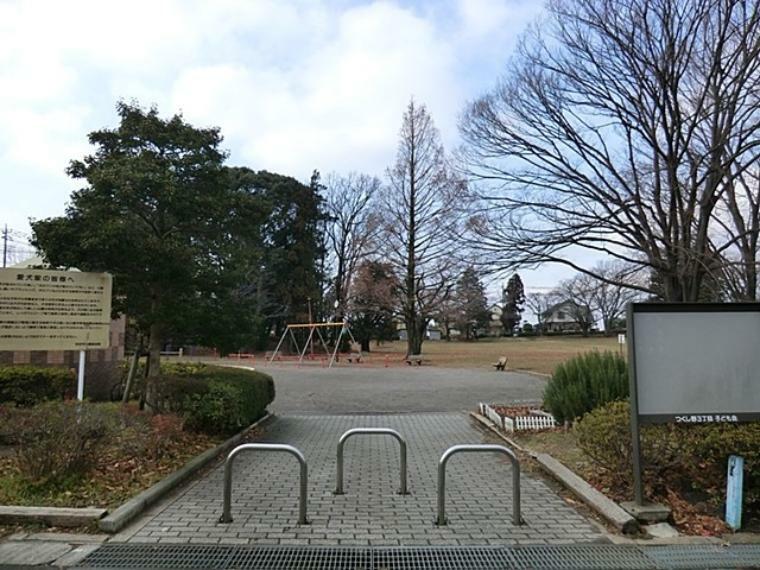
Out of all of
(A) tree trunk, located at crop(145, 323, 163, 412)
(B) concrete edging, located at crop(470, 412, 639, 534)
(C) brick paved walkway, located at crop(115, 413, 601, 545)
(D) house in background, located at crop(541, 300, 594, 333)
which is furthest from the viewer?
(D) house in background, located at crop(541, 300, 594, 333)

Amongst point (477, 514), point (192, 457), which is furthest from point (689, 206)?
point (192, 457)

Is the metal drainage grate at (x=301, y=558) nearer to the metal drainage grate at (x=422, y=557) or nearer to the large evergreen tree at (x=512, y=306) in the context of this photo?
the metal drainage grate at (x=422, y=557)

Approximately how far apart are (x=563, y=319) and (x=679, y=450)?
10827 centimetres

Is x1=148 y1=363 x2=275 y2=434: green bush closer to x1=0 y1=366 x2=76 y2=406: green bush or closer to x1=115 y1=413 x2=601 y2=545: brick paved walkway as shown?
x1=115 y1=413 x2=601 y2=545: brick paved walkway

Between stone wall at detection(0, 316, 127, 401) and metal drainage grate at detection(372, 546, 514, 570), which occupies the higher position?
stone wall at detection(0, 316, 127, 401)

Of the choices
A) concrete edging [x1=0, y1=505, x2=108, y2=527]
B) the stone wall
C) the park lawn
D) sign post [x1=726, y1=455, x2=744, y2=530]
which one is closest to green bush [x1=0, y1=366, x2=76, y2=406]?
the stone wall

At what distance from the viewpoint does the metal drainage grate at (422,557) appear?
13.3 feet

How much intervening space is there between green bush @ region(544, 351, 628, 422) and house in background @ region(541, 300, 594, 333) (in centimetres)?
8562

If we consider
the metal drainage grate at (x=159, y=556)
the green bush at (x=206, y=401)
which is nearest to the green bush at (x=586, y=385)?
the green bush at (x=206, y=401)

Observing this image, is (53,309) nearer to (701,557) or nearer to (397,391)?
(701,557)

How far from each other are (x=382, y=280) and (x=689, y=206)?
23.9m

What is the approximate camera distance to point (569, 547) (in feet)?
14.7

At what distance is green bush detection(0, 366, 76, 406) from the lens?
402 inches

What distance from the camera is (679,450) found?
18.0 ft
